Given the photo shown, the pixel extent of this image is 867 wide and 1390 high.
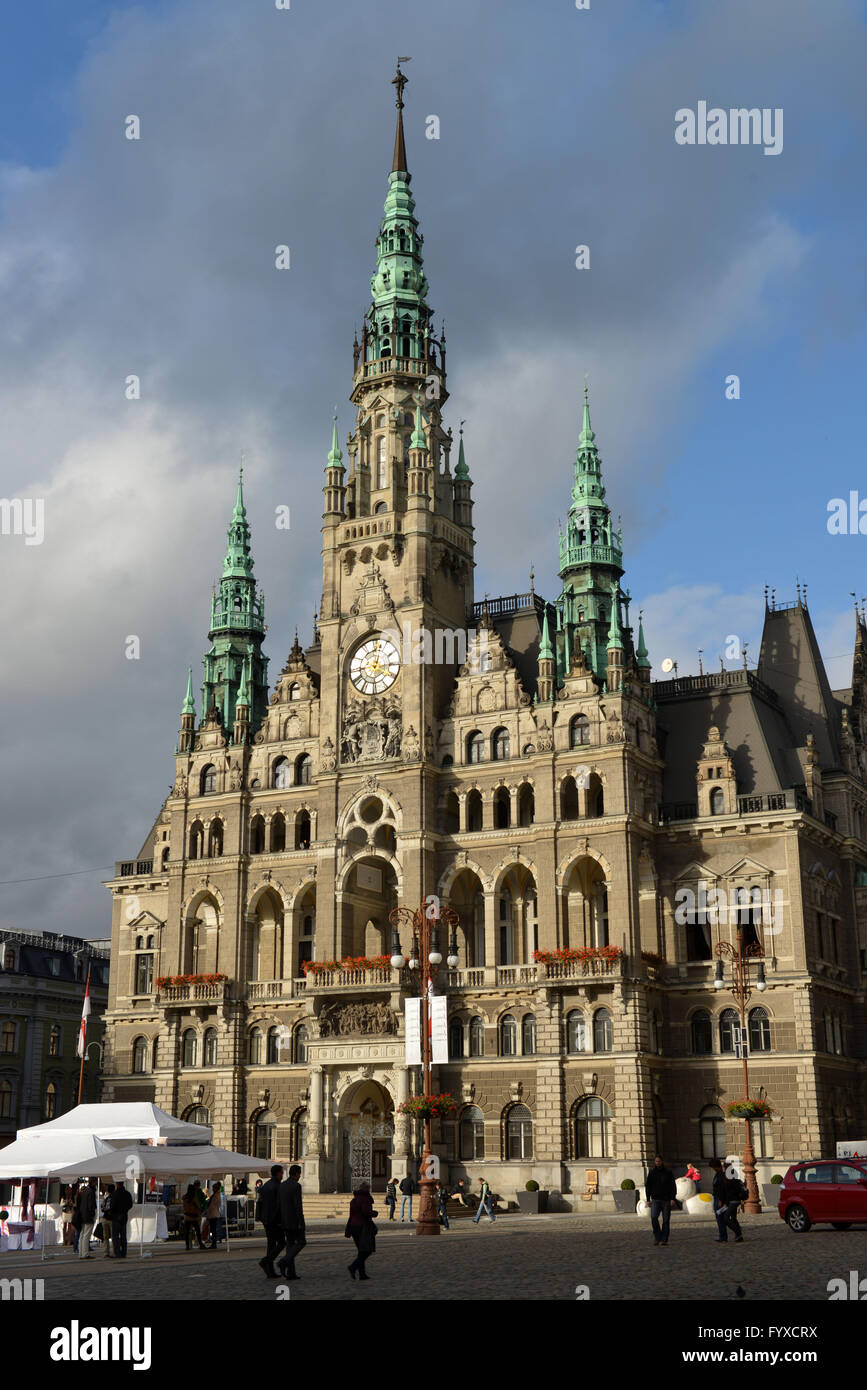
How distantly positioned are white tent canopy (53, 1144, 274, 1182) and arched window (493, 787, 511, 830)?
30.1 metres

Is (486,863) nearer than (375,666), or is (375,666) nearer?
(486,863)

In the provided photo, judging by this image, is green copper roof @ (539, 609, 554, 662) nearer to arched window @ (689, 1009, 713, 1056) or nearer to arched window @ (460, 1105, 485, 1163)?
arched window @ (689, 1009, 713, 1056)

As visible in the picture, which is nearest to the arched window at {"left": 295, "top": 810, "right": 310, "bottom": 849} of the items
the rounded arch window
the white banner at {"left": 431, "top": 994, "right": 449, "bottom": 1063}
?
the rounded arch window

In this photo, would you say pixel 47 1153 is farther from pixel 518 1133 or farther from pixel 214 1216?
pixel 518 1133

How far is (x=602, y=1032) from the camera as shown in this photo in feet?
214

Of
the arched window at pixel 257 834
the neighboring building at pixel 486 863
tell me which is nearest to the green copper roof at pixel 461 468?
the neighboring building at pixel 486 863

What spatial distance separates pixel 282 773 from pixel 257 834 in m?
3.47

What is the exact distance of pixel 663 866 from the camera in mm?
69000

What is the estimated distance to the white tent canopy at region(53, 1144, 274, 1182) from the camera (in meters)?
39.7

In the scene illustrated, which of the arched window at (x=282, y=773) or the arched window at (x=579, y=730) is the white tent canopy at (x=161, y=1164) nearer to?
the arched window at (x=579, y=730)

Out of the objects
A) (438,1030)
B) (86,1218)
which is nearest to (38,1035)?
(438,1030)

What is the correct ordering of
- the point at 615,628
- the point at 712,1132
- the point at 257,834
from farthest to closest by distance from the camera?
the point at 257,834, the point at 615,628, the point at 712,1132

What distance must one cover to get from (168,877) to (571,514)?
96.9 feet

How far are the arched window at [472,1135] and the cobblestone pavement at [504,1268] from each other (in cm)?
2285
